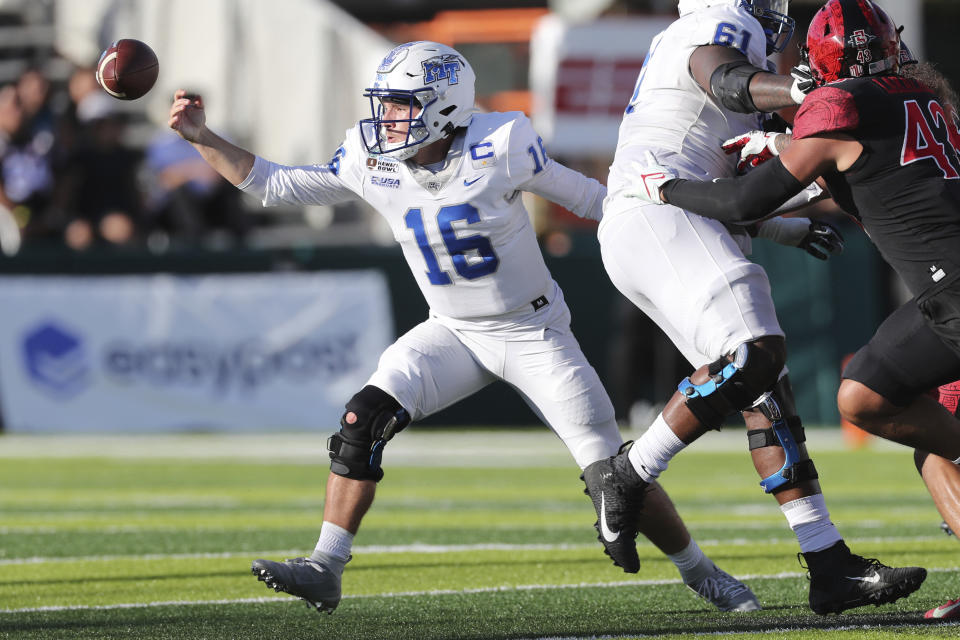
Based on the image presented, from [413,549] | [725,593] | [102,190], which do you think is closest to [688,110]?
[725,593]

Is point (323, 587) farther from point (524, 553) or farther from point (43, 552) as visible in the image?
point (43, 552)

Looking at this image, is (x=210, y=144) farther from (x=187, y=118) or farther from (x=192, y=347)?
(x=192, y=347)

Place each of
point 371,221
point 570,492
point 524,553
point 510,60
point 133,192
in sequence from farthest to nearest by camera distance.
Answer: point 510,60 < point 371,221 < point 133,192 < point 570,492 < point 524,553

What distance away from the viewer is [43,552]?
6285mm

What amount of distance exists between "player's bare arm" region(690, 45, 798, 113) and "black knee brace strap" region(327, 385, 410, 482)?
1.38 m

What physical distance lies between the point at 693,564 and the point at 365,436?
114 centimetres

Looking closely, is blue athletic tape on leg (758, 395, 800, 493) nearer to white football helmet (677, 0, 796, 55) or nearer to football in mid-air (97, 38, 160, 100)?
white football helmet (677, 0, 796, 55)

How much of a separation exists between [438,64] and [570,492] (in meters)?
4.22

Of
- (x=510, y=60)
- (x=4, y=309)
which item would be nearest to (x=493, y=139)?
(x=4, y=309)

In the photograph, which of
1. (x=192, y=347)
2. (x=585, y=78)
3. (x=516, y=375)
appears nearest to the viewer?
(x=516, y=375)

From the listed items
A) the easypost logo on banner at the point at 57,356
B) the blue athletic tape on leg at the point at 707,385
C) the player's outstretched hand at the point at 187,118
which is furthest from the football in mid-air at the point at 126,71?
the easypost logo on banner at the point at 57,356

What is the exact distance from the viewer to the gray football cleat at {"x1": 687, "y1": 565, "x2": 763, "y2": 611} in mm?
4711

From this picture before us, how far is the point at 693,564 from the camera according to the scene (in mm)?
4812

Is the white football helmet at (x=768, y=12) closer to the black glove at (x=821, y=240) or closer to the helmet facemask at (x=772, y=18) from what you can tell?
the helmet facemask at (x=772, y=18)
